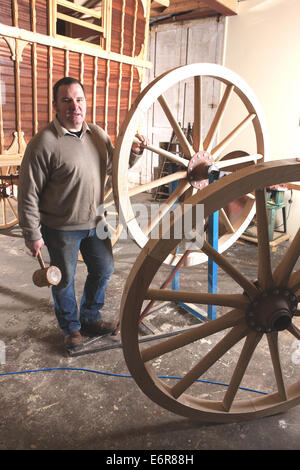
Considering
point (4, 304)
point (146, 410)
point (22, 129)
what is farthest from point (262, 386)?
point (22, 129)

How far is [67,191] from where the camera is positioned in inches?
81.0

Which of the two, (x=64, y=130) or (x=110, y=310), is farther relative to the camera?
(x=110, y=310)

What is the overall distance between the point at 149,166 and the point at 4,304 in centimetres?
473

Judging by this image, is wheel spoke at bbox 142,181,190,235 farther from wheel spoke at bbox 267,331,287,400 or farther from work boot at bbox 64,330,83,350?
wheel spoke at bbox 267,331,287,400

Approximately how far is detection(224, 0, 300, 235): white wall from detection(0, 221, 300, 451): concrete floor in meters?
3.31

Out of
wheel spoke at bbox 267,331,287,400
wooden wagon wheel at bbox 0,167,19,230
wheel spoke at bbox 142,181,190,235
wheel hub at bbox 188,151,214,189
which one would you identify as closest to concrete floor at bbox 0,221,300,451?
wheel spoke at bbox 267,331,287,400

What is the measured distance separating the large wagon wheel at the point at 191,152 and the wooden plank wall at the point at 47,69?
2.73ft

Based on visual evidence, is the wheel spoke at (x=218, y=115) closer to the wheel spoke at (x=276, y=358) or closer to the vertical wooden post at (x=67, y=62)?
the vertical wooden post at (x=67, y=62)

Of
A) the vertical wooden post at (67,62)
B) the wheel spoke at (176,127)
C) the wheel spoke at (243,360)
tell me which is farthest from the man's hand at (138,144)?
the wheel spoke at (243,360)

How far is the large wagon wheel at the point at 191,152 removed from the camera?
6.93ft

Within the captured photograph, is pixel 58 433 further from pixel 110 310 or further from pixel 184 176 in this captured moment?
pixel 184 176

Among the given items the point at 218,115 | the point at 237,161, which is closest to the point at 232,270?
the point at 237,161

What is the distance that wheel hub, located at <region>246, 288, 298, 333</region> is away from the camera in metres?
1.40

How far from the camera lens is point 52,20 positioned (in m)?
2.67
